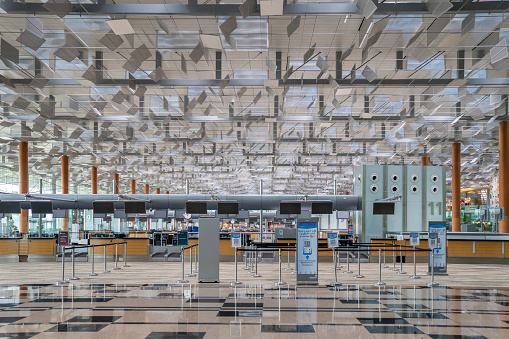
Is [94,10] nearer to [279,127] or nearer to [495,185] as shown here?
[279,127]

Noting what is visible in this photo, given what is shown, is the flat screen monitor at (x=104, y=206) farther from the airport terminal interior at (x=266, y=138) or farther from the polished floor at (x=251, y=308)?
the polished floor at (x=251, y=308)

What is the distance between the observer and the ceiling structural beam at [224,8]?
418 inches

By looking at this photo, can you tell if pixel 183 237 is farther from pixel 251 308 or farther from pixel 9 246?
pixel 251 308

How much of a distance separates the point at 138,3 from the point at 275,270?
35.1 ft

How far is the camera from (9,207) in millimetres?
22281

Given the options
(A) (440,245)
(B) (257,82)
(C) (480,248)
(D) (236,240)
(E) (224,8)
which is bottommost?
(C) (480,248)

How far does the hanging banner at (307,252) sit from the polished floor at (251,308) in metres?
0.45

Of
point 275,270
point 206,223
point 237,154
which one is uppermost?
point 237,154

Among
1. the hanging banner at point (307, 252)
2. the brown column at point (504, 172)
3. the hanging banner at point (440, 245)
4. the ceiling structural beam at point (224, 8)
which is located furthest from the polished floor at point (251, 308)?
the brown column at point (504, 172)

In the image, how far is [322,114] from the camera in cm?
2092

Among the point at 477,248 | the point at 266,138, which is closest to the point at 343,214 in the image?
the point at 266,138

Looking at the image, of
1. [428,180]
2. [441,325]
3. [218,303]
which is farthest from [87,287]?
[428,180]

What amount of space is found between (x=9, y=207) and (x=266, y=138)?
1321 centimetres

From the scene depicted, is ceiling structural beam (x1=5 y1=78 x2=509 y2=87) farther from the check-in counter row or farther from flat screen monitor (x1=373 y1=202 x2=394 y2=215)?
the check-in counter row
